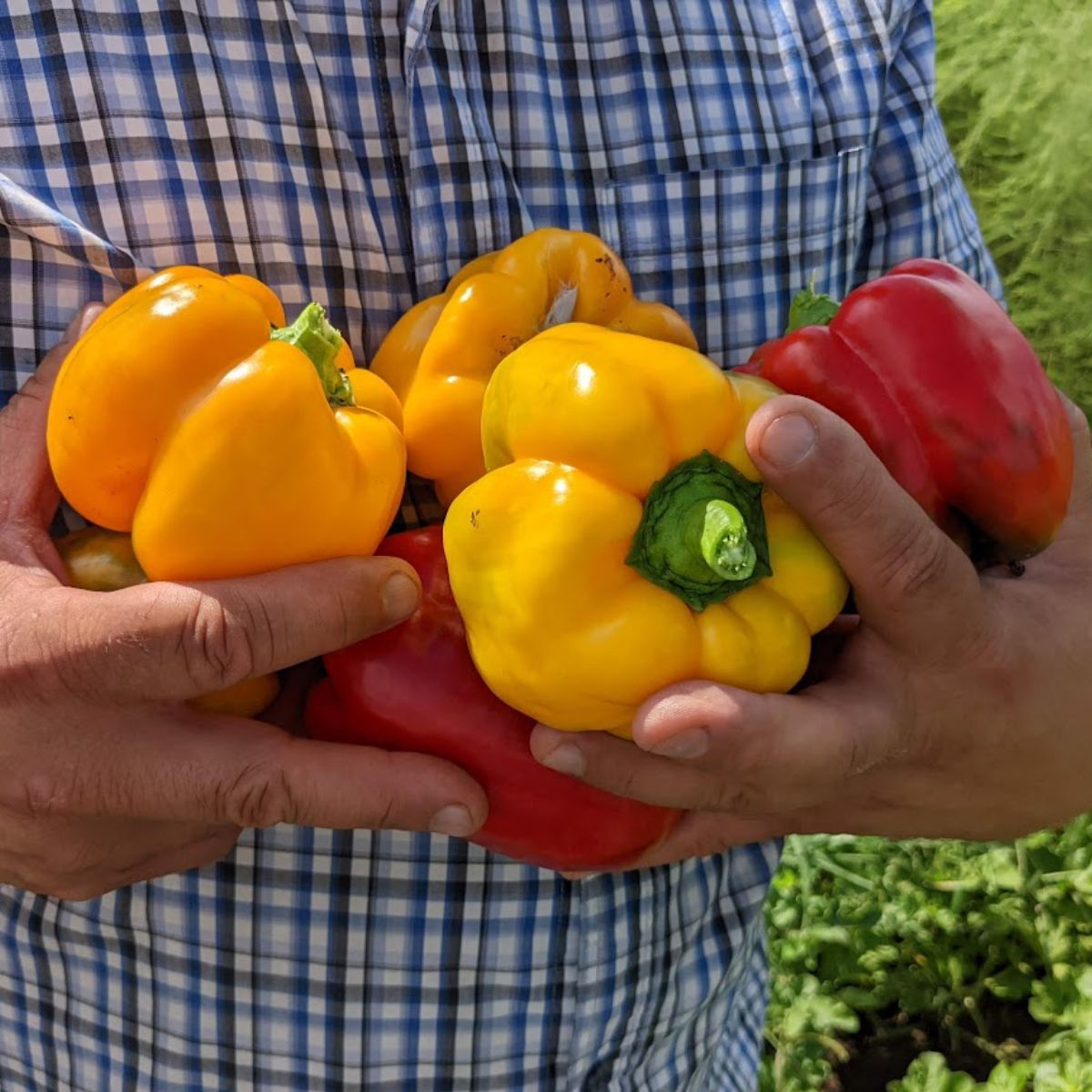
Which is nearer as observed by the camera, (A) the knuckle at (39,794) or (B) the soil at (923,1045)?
(A) the knuckle at (39,794)

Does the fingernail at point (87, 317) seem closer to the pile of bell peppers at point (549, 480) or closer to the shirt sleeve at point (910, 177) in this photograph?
the pile of bell peppers at point (549, 480)

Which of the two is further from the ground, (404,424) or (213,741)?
(404,424)

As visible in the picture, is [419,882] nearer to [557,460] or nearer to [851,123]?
[557,460]

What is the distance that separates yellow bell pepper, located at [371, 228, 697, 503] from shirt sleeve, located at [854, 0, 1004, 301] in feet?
1.41

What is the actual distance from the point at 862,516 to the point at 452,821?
37 cm

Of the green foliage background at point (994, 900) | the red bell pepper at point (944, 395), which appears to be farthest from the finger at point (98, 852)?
the green foliage background at point (994, 900)

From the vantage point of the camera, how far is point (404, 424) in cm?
92

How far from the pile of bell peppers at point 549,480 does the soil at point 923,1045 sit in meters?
1.50

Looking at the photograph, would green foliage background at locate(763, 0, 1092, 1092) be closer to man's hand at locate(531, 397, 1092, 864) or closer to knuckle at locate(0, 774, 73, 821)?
man's hand at locate(531, 397, 1092, 864)

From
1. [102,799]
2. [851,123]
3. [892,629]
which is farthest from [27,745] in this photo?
[851,123]

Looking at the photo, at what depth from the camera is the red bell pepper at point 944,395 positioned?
32.1 inches

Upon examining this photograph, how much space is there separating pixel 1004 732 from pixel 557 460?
0.48 m

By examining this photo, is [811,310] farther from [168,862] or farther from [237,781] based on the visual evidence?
[168,862]

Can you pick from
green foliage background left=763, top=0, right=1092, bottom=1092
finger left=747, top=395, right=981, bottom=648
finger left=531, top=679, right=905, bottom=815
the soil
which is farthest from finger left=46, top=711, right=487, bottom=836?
the soil
